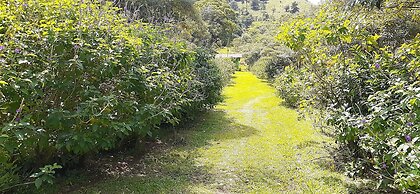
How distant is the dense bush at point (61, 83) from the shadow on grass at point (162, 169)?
0.74 m

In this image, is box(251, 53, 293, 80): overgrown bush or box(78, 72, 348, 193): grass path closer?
box(78, 72, 348, 193): grass path

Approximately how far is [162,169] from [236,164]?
1.46m

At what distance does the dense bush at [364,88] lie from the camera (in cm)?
322

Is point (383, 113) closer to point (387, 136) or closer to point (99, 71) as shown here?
point (387, 136)

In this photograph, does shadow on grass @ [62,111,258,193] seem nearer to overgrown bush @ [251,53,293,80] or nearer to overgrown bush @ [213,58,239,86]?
overgrown bush @ [213,58,239,86]

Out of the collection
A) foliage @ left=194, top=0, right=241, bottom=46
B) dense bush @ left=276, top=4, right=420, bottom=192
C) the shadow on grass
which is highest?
foliage @ left=194, top=0, right=241, bottom=46

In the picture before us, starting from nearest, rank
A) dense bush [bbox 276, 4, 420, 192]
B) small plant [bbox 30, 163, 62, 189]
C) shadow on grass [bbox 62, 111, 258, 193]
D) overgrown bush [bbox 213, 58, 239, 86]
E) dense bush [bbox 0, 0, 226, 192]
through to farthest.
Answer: small plant [bbox 30, 163, 62, 189], dense bush [bbox 276, 4, 420, 192], dense bush [bbox 0, 0, 226, 192], shadow on grass [bbox 62, 111, 258, 193], overgrown bush [bbox 213, 58, 239, 86]

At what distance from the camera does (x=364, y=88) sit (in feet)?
16.5

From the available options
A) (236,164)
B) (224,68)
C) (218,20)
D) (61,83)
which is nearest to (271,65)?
(224,68)

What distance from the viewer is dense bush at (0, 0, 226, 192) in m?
3.37

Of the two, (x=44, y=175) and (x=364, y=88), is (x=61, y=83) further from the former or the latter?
(x=364, y=88)

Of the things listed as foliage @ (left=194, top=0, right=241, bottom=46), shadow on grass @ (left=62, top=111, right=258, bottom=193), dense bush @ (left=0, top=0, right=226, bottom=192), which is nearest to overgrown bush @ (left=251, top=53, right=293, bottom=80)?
foliage @ (left=194, top=0, right=241, bottom=46)

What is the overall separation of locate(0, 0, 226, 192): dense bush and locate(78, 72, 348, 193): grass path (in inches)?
40.0

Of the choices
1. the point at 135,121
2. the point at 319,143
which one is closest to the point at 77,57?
the point at 135,121
